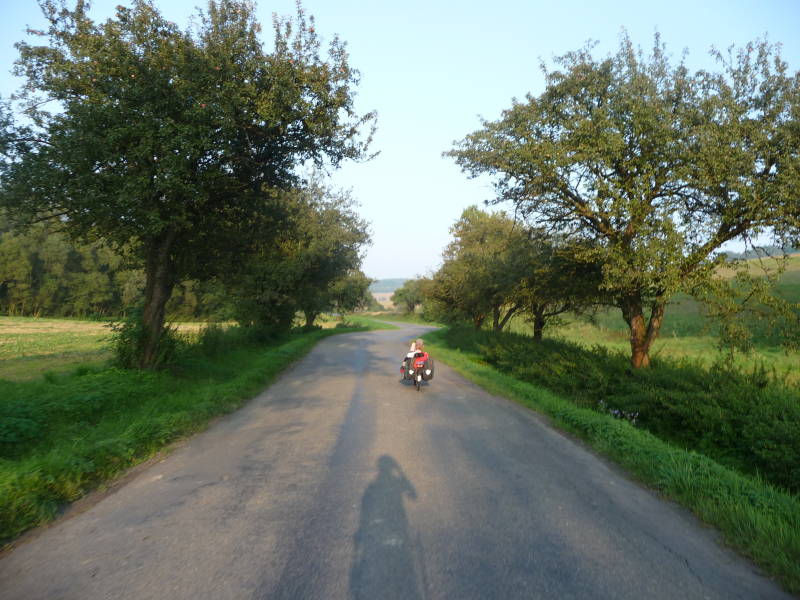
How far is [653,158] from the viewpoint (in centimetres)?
1144

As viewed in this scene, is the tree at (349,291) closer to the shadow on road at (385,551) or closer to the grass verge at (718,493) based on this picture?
the grass verge at (718,493)

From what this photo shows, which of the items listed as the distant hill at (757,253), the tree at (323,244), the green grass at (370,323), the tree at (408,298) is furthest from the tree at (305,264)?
the tree at (408,298)

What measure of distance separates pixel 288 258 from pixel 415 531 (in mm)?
25420

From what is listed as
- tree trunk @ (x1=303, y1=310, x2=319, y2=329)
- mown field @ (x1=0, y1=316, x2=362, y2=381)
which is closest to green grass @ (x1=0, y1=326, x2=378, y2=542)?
mown field @ (x1=0, y1=316, x2=362, y2=381)

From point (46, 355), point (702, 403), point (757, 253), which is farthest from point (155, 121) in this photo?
point (46, 355)

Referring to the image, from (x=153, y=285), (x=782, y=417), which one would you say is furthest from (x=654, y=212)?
(x=153, y=285)

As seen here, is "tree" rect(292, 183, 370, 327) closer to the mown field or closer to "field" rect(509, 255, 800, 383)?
the mown field

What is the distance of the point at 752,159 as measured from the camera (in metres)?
9.73

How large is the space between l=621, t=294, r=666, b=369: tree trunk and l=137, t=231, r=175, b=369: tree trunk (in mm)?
12882

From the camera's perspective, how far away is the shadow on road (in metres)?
3.04

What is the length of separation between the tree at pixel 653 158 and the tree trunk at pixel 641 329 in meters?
0.03

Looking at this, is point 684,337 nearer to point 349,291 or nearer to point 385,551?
point 349,291

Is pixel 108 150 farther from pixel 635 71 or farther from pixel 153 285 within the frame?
pixel 635 71

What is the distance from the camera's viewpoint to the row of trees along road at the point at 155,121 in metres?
8.89
